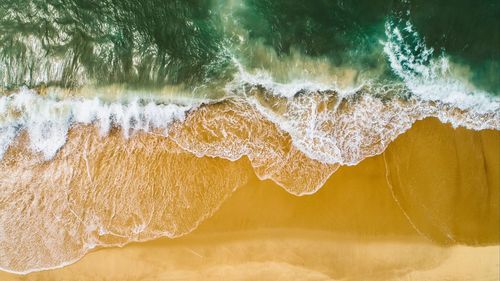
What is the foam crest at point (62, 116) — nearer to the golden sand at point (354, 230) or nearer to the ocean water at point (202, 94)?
the ocean water at point (202, 94)

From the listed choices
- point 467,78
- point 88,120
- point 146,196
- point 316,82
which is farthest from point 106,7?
point 467,78

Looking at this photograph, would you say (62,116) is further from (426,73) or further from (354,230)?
(426,73)

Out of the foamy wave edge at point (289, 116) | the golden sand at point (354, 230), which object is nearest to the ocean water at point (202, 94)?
the foamy wave edge at point (289, 116)

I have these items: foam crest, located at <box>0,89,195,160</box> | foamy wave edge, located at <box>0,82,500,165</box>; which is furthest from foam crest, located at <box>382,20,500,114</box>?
foam crest, located at <box>0,89,195,160</box>

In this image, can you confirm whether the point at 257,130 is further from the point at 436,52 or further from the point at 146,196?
the point at 436,52

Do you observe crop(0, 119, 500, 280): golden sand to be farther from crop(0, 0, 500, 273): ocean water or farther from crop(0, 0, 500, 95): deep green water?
crop(0, 0, 500, 95): deep green water

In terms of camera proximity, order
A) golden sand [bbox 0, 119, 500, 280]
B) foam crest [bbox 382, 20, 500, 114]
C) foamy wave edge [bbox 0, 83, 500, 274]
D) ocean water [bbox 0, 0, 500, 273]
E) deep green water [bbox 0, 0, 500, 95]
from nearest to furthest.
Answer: golden sand [bbox 0, 119, 500, 280] → ocean water [bbox 0, 0, 500, 273] → foamy wave edge [bbox 0, 83, 500, 274] → deep green water [bbox 0, 0, 500, 95] → foam crest [bbox 382, 20, 500, 114]
